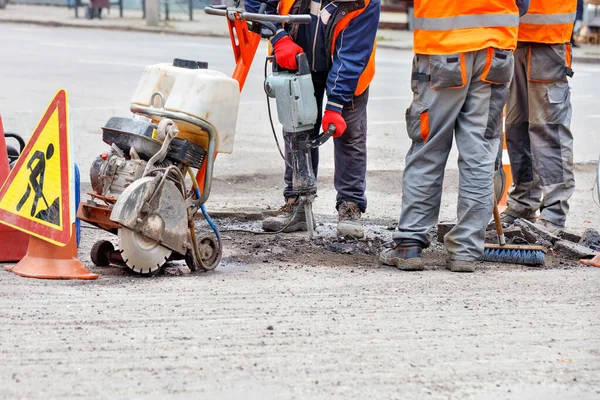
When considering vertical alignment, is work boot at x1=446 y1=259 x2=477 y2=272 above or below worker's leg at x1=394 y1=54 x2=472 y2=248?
below

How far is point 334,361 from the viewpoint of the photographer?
150 inches

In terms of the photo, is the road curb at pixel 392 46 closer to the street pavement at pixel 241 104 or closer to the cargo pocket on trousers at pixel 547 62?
the street pavement at pixel 241 104

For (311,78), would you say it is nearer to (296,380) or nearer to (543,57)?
(543,57)

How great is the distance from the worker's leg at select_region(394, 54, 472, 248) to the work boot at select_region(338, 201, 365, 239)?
677 mm

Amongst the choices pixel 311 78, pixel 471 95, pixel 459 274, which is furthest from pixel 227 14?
pixel 459 274

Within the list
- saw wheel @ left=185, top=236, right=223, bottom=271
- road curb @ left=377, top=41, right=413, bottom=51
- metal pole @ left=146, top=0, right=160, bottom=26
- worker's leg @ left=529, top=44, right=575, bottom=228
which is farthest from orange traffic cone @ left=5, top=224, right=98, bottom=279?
metal pole @ left=146, top=0, right=160, bottom=26

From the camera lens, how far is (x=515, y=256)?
5672 mm

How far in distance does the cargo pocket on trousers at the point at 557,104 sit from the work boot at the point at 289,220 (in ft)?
5.54

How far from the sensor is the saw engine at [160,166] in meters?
Answer: 4.92

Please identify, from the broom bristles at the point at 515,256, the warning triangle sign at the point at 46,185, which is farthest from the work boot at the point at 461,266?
the warning triangle sign at the point at 46,185

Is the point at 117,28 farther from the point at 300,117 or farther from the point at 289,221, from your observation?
the point at 300,117

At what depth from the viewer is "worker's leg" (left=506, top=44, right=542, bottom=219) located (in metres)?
6.67

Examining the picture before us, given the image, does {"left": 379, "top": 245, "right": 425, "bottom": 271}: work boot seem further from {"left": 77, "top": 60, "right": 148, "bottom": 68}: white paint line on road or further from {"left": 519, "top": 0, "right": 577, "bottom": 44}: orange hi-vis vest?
{"left": 77, "top": 60, "right": 148, "bottom": 68}: white paint line on road

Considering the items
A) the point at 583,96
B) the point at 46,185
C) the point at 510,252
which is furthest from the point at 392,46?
the point at 46,185
